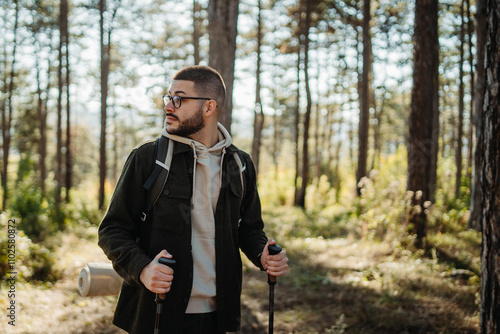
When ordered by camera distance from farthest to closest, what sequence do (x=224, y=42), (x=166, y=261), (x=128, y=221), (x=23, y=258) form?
(x=23, y=258) < (x=224, y=42) < (x=128, y=221) < (x=166, y=261)

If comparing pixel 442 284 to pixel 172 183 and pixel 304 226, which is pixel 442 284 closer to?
pixel 172 183

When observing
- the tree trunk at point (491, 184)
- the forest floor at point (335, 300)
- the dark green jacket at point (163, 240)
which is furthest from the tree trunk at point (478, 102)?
the dark green jacket at point (163, 240)

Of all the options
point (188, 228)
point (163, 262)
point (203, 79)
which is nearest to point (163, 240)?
point (188, 228)

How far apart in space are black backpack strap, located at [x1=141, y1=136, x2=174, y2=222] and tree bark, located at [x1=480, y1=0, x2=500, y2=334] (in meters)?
2.24

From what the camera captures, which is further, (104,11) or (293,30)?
(293,30)

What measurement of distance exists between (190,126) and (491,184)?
7.06ft

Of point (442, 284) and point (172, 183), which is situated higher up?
point (172, 183)

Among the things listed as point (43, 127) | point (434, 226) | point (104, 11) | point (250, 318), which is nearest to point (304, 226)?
point (434, 226)

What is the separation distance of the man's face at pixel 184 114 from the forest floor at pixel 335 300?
3.30m

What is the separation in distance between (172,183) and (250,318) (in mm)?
3501

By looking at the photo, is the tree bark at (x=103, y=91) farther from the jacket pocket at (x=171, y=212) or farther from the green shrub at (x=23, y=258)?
the jacket pocket at (x=171, y=212)

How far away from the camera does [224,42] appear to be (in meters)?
6.45

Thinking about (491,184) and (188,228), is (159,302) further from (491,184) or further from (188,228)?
(491,184)

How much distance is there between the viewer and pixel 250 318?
518cm
